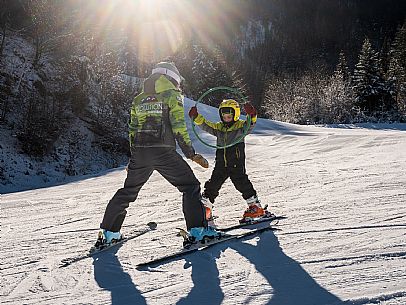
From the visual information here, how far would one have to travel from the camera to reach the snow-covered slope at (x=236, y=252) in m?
2.98

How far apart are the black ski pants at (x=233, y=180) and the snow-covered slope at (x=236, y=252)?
41 centimetres

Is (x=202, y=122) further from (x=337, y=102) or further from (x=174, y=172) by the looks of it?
(x=337, y=102)

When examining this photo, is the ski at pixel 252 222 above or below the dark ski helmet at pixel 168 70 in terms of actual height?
below

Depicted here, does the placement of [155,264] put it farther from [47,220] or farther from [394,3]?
[394,3]

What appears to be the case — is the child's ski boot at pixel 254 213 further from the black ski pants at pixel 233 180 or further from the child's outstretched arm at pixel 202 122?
the child's outstretched arm at pixel 202 122

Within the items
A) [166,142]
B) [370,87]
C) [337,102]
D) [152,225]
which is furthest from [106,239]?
[370,87]

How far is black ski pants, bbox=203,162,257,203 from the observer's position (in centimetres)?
538

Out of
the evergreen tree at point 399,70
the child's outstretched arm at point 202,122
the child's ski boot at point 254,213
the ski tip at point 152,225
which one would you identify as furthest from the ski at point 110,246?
the evergreen tree at point 399,70

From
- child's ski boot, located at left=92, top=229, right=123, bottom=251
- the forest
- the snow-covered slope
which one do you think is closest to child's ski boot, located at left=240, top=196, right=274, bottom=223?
the snow-covered slope

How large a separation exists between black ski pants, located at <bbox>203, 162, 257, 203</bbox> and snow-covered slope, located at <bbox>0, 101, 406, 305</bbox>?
1.33 ft

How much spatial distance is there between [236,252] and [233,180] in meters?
1.58

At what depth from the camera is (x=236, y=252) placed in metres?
3.96

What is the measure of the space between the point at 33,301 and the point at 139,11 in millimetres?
74344

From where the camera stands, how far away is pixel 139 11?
73000 millimetres
